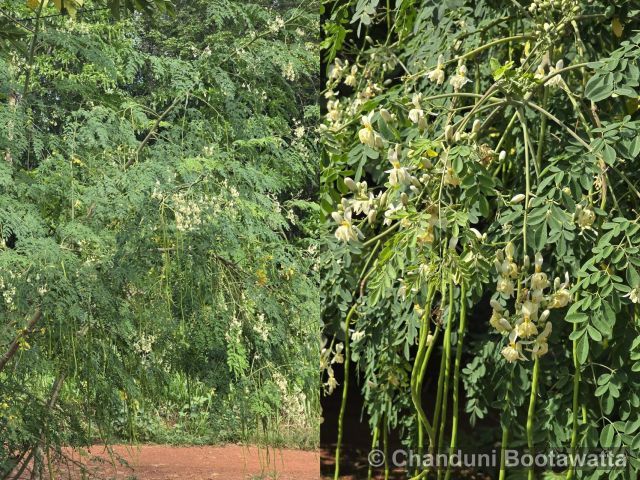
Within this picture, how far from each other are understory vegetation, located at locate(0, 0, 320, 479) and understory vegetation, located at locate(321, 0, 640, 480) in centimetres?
48

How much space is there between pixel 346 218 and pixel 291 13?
1328 mm

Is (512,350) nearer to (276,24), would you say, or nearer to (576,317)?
(576,317)

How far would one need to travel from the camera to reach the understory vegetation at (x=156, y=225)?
219 cm

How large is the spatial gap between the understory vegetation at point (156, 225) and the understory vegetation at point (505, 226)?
18.8 inches

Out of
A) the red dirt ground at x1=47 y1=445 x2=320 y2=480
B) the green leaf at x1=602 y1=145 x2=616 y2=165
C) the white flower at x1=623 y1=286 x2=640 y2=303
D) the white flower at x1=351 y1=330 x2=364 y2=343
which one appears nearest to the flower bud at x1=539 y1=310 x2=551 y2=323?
the white flower at x1=623 y1=286 x2=640 y2=303

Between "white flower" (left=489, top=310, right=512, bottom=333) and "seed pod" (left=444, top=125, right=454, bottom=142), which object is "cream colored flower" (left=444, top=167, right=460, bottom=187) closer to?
"seed pod" (left=444, top=125, right=454, bottom=142)

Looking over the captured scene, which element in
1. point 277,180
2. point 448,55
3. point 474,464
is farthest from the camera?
point 277,180

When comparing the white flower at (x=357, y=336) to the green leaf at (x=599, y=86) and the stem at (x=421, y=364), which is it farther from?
the green leaf at (x=599, y=86)

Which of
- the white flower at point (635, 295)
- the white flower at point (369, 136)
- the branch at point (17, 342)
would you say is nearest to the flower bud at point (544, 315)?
the white flower at point (635, 295)

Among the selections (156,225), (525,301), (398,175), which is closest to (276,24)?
(156,225)

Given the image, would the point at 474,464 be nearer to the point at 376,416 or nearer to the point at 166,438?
the point at 376,416

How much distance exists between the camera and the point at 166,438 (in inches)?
97.4

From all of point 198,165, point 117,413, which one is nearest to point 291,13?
point 198,165

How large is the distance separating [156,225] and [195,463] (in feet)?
2.30
